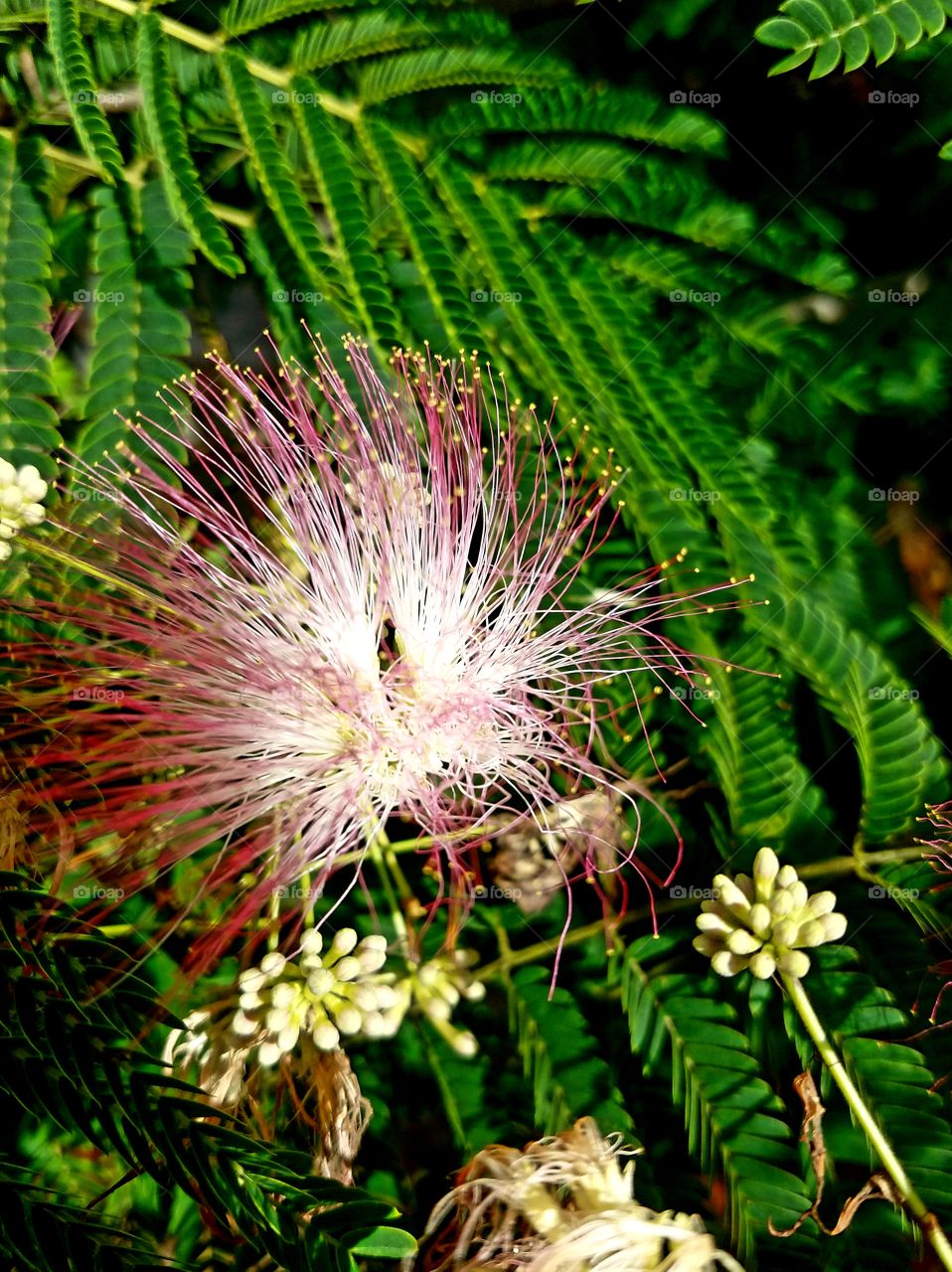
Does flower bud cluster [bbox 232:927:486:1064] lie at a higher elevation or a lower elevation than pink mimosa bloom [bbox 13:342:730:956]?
lower

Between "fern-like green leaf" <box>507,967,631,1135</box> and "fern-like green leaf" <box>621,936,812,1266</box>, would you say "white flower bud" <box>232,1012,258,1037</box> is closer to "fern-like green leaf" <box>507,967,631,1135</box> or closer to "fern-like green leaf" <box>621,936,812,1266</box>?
"fern-like green leaf" <box>507,967,631,1135</box>

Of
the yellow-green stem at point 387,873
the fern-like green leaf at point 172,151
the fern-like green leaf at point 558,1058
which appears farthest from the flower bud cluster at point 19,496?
the fern-like green leaf at point 558,1058

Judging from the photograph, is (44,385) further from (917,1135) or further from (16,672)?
(917,1135)

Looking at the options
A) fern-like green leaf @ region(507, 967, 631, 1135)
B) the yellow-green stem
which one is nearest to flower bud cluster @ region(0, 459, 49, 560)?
the yellow-green stem

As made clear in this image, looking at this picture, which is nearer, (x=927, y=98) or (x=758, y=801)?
(x=758, y=801)

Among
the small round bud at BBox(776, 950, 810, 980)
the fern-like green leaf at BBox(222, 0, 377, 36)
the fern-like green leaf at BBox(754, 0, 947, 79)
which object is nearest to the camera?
the fern-like green leaf at BBox(754, 0, 947, 79)

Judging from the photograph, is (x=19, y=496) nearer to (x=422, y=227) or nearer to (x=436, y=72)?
(x=422, y=227)

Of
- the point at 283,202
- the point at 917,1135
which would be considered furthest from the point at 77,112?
the point at 917,1135

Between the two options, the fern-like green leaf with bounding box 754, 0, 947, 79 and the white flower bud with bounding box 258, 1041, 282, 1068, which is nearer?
the fern-like green leaf with bounding box 754, 0, 947, 79
